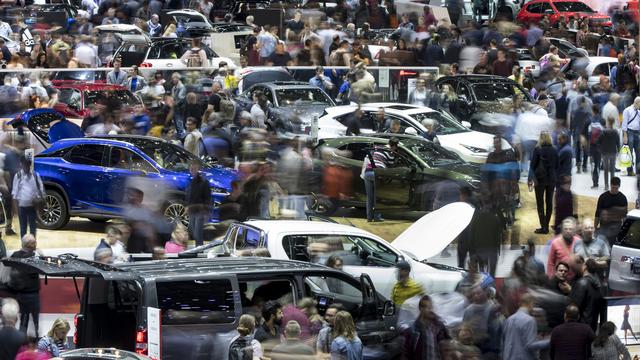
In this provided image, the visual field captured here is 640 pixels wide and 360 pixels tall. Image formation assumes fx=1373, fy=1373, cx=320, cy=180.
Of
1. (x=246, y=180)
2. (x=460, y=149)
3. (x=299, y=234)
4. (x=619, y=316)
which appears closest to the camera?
(x=619, y=316)

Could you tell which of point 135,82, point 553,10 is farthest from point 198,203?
point 553,10

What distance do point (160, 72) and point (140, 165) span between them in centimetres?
623

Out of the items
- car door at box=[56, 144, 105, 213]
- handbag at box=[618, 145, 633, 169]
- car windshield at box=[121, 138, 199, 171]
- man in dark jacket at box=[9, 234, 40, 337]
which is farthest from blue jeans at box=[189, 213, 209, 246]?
handbag at box=[618, 145, 633, 169]

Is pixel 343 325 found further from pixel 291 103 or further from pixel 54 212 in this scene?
pixel 291 103

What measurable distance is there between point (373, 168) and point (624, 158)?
5.01 m

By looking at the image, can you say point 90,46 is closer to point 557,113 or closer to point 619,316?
point 557,113

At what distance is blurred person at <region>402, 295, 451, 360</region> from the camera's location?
14219mm

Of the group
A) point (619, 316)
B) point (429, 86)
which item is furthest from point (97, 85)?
point (619, 316)

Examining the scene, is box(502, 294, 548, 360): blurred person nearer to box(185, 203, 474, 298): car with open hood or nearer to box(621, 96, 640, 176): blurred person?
box(185, 203, 474, 298): car with open hood

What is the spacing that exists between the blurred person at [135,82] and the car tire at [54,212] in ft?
18.9

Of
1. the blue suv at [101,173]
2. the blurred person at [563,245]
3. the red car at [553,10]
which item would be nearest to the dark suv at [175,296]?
the blurred person at [563,245]

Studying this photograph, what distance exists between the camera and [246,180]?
2023cm

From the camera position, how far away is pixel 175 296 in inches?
519

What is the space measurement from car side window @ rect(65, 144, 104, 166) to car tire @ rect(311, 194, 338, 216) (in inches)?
136
